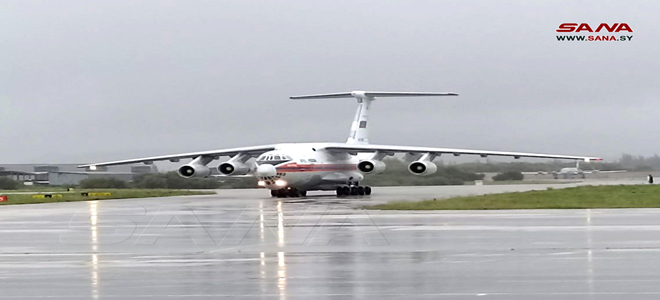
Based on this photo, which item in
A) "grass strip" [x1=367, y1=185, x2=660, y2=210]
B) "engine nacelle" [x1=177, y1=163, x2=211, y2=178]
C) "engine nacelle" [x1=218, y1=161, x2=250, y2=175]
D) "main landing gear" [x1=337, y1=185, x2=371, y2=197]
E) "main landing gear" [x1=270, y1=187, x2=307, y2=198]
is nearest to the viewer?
"grass strip" [x1=367, y1=185, x2=660, y2=210]

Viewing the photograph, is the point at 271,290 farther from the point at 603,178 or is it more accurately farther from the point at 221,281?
the point at 603,178

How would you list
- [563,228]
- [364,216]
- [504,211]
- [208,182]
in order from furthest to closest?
[208,182], [504,211], [364,216], [563,228]

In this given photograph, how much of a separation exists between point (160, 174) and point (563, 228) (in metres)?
36.9

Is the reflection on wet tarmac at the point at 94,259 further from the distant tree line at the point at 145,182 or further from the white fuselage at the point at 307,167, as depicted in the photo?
the distant tree line at the point at 145,182

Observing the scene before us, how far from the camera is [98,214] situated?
997 inches

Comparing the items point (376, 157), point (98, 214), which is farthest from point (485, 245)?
point (376, 157)

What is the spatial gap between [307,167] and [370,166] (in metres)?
3.58

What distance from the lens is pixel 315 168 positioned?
133ft

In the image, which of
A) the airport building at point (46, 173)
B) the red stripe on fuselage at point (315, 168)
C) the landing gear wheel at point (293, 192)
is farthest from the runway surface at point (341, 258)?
the airport building at point (46, 173)

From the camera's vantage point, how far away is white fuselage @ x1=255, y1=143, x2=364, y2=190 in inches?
1544

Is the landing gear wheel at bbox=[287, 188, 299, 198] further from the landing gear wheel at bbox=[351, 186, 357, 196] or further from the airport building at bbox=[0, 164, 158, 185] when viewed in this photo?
the airport building at bbox=[0, 164, 158, 185]

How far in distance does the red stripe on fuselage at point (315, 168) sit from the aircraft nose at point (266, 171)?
0.31 meters

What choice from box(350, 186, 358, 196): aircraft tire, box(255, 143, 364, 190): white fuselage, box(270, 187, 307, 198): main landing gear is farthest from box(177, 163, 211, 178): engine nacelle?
box(350, 186, 358, 196): aircraft tire

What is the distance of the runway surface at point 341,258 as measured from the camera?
29.6 ft
